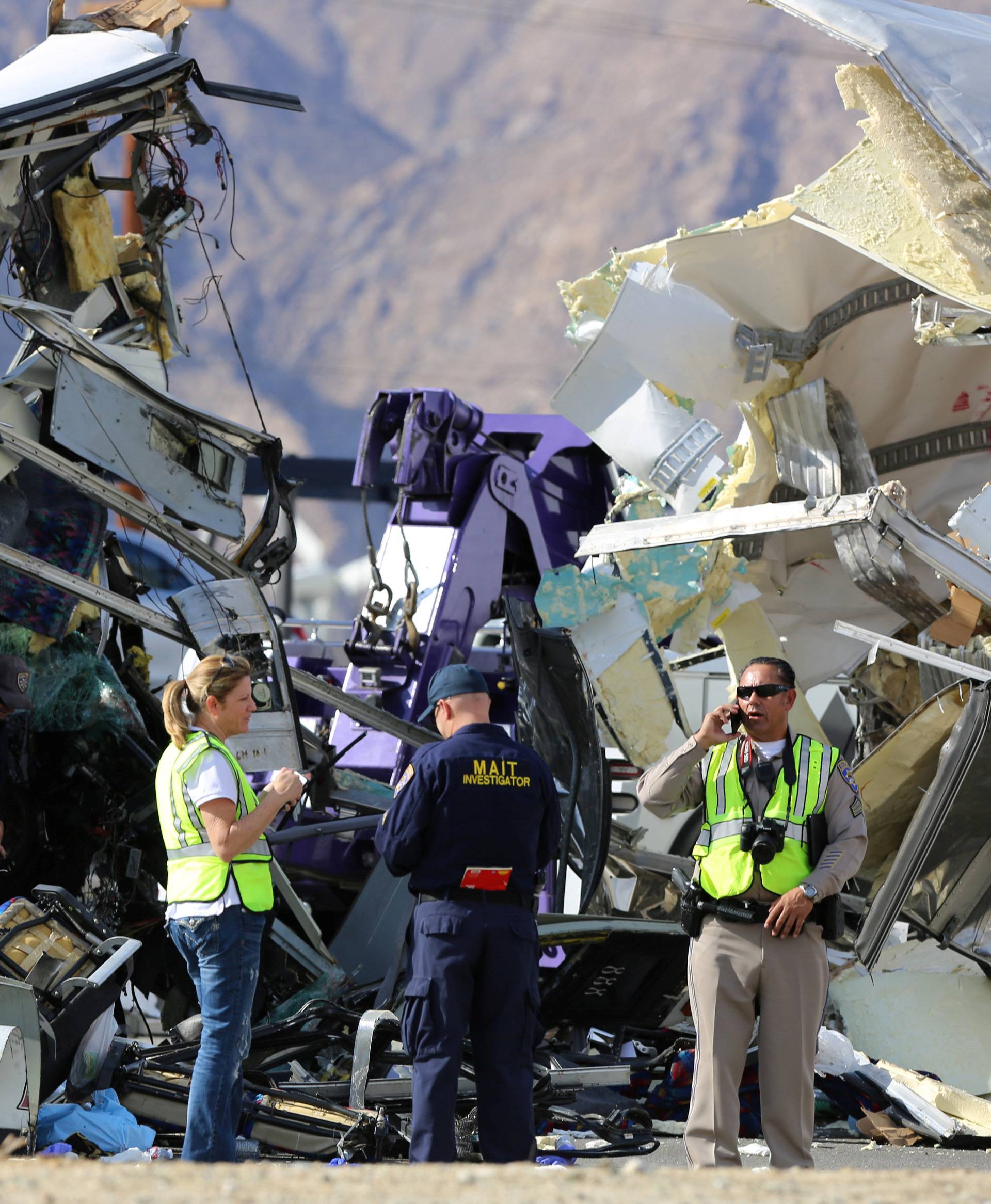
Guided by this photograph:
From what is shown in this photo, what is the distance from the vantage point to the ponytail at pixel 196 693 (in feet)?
15.6

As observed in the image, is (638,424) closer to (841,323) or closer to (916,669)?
(841,323)

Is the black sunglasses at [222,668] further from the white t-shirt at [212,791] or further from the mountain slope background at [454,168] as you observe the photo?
the mountain slope background at [454,168]

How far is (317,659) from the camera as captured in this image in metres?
10.0

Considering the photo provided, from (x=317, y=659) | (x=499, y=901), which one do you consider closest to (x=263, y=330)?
(x=317, y=659)

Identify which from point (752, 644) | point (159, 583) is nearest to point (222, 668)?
point (752, 644)

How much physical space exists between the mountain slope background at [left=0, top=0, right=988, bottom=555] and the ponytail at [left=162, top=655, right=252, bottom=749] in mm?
50670

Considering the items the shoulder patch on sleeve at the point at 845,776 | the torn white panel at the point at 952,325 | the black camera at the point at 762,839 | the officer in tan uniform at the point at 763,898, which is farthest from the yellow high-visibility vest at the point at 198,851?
the torn white panel at the point at 952,325

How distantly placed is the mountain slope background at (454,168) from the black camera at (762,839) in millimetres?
50990

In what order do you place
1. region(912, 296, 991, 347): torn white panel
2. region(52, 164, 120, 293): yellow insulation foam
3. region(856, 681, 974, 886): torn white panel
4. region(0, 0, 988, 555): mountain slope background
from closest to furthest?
region(912, 296, 991, 347): torn white panel < region(856, 681, 974, 886): torn white panel < region(52, 164, 120, 293): yellow insulation foam < region(0, 0, 988, 555): mountain slope background

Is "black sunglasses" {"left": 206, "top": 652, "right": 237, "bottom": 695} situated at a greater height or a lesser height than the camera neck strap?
greater

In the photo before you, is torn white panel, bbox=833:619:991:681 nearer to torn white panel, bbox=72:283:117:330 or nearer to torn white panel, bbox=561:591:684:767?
torn white panel, bbox=561:591:684:767

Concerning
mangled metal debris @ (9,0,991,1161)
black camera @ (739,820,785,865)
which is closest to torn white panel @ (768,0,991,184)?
mangled metal debris @ (9,0,991,1161)

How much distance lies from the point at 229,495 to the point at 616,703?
2427 millimetres

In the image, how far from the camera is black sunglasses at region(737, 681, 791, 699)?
4797 mm
